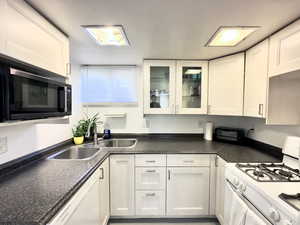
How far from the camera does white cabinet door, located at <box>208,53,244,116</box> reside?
210 cm

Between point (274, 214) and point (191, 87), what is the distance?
178 centimetres

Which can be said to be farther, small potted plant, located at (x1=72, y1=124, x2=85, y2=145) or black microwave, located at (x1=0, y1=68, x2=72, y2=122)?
small potted plant, located at (x1=72, y1=124, x2=85, y2=145)

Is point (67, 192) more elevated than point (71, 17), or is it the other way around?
point (71, 17)

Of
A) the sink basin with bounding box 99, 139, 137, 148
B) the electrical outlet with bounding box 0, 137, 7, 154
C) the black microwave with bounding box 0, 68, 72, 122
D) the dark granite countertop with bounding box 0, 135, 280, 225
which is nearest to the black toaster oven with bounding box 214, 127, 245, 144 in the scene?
the dark granite countertop with bounding box 0, 135, 280, 225

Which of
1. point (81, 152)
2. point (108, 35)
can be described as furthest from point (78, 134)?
point (108, 35)

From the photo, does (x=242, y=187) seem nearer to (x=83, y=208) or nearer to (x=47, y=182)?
(x=83, y=208)

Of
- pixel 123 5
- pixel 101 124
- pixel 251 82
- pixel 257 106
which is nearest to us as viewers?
pixel 123 5

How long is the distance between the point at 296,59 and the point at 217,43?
2.44ft

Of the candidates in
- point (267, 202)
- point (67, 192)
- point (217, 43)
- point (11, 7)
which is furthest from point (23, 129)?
point (217, 43)

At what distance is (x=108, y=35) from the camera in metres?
1.63

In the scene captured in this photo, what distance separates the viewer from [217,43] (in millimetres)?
1817

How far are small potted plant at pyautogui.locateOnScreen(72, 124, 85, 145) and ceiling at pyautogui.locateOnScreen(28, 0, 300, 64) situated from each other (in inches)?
43.3

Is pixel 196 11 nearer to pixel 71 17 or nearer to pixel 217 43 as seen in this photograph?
pixel 217 43

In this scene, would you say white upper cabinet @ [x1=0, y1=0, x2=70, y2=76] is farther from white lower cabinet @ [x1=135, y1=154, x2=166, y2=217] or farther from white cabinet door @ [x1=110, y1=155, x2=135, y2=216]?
white lower cabinet @ [x1=135, y1=154, x2=166, y2=217]
